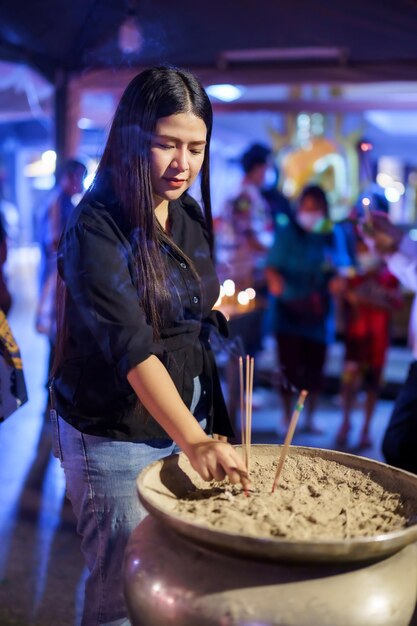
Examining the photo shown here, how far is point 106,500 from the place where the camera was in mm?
1557

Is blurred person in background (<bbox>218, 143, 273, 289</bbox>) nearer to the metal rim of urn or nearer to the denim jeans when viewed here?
the denim jeans

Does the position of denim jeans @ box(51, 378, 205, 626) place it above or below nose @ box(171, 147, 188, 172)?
below

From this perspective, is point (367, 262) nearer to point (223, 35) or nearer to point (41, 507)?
point (223, 35)

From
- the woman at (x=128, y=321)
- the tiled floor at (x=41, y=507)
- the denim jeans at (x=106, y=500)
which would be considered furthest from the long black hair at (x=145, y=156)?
the tiled floor at (x=41, y=507)

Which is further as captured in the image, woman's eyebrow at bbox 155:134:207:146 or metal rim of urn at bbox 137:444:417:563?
woman's eyebrow at bbox 155:134:207:146

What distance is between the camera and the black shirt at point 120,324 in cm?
139

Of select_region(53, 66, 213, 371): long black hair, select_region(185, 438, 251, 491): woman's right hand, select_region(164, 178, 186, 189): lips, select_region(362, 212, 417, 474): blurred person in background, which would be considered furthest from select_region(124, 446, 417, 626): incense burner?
select_region(362, 212, 417, 474): blurred person in background

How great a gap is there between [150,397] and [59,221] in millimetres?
2499

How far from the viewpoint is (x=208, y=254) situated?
1749 mm

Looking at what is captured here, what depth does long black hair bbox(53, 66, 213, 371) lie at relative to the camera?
146 centimetres

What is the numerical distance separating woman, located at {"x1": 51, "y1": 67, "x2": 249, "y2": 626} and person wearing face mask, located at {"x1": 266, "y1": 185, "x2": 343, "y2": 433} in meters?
2.93

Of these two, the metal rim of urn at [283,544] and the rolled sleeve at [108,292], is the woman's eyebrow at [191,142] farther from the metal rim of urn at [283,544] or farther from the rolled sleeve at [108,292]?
the metal rim of urn at [283,544]

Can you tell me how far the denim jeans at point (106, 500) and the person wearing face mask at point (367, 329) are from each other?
3170 mm

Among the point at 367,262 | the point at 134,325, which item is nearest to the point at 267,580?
the point at 134,325
